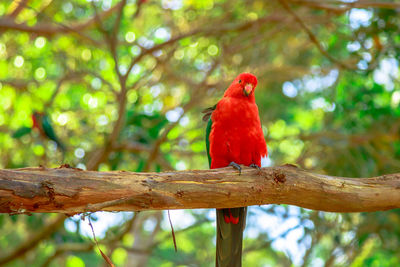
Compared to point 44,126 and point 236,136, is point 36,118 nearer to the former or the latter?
point 44,126

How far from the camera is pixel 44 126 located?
21.2 ft

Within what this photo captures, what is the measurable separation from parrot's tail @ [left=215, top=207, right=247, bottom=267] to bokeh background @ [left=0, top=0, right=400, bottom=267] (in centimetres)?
219

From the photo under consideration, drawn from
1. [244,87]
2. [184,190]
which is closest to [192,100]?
[244,87]

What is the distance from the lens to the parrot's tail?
4.50 m

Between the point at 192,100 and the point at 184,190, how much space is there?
3808mm

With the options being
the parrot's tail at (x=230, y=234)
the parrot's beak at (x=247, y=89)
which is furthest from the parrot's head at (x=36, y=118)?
the parrot's tail at (x=230, y=234)

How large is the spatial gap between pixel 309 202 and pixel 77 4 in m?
7.40

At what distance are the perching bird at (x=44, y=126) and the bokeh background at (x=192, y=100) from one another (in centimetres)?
29

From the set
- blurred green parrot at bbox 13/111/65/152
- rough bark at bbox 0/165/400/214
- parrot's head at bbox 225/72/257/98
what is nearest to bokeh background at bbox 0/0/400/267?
blurred green parrot at bbox 13/111/65/152

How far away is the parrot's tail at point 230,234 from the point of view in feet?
14.8

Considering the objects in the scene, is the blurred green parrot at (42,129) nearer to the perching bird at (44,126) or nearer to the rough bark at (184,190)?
the perching bird at (44,126)

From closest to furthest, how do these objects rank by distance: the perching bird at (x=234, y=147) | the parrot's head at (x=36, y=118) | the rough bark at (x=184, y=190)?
the rough bark at (x=184, y=190) → the perching bird at (x=234, y=147) → the parrot's head at (x=36, y=118)

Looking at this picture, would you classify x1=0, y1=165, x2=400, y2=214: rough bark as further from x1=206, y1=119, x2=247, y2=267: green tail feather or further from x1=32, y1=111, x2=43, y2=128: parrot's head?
x1=32, y1=111, x2=43, y2=128: parrot's head

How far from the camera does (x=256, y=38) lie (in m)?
8.38
